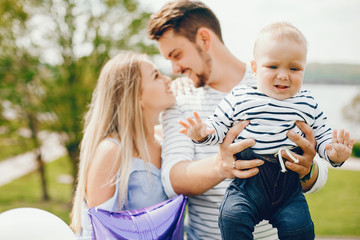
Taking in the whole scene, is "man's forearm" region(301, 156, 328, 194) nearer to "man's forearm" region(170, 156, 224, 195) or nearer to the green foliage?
"man's forearm" region(170, 156, 224, 195)

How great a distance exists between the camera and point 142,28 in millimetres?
8648

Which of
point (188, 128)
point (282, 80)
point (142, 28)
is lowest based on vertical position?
point (188, 128)

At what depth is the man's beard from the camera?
2311 mm

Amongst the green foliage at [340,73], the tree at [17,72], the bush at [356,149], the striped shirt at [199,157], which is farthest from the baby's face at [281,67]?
the bush at [356,149]

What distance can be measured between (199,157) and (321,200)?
31.8ft

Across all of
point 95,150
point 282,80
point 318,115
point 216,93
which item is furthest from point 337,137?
point 95,150

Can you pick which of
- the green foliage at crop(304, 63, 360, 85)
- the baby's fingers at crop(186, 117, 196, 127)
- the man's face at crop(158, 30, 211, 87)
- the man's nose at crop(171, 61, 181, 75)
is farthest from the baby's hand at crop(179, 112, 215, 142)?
the green foliage at crop(304, 63, 360, 85)

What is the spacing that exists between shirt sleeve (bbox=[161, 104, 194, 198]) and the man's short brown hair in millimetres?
594

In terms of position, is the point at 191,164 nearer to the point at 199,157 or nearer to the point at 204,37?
the point at 199,157

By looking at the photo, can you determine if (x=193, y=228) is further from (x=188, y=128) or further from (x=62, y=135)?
(x=62, y=135)

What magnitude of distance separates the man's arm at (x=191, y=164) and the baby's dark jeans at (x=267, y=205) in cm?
6

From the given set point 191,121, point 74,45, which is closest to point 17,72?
point 74,45

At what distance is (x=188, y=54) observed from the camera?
2.36 metres

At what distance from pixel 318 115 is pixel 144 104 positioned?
1208 millimetres
